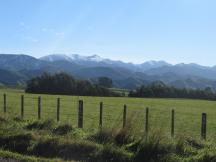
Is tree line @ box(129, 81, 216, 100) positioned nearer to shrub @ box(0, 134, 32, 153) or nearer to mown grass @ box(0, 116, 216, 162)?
mown grass @ box(0, 116, 216, 162)

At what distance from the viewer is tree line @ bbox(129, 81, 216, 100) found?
126238 mm

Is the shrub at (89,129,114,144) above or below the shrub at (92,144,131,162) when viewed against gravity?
above

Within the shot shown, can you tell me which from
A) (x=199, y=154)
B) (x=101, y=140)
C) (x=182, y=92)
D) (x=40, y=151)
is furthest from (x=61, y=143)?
(x=182, y=92)

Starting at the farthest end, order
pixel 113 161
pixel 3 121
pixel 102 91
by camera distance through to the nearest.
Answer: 1. pixel 102 91
2. pixel 3 121
3. pixel 113 161

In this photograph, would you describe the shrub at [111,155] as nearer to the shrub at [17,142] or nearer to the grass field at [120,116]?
the grass field at [120,116]

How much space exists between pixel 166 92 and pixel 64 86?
106 ft

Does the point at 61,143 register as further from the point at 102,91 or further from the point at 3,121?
the point at 102,91

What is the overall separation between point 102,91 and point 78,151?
108 metres

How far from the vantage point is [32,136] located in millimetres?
13656

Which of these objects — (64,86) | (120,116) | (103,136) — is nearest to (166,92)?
(64,86)

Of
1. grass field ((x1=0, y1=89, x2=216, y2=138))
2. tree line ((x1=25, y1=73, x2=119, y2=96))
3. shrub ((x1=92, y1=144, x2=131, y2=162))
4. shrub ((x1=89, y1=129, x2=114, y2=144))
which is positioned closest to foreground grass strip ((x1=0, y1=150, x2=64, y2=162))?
shrub ((x1=92, y1=144, x2=131, y2=162))

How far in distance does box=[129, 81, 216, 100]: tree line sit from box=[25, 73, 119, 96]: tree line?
868cm

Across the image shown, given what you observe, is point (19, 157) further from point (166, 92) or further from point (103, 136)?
point (166, 92)

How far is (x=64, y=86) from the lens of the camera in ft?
397
